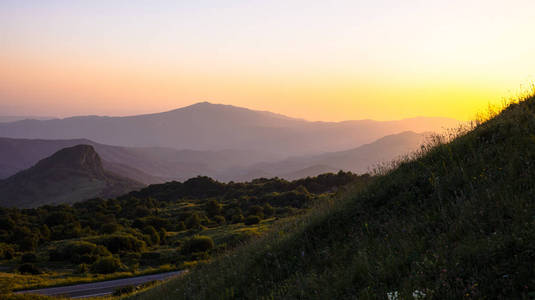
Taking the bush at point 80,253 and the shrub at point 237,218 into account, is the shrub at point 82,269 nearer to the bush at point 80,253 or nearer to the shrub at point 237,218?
the bush at point 80,253

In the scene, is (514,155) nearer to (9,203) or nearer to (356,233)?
(356,233)

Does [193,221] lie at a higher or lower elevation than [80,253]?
lower

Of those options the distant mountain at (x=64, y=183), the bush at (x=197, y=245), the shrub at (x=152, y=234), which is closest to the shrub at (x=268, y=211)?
the shrub at (x=152, y=234)

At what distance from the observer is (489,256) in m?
4.73

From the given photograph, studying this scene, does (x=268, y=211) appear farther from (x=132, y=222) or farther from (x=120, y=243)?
(x=120, y=243)

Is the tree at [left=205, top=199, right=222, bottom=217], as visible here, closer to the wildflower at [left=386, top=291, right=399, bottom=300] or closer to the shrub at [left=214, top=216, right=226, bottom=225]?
the shrub at [left=214, top=216, right=226, bottom=225]

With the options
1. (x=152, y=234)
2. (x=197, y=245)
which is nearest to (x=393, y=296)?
(x=197, y=245)

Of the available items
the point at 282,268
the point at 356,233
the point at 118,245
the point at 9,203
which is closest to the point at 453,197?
the point at 356,233

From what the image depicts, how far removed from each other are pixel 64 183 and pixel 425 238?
14040cm

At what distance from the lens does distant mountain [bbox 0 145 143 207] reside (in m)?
116

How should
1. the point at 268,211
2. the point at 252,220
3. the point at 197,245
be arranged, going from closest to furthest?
1. the point at 197,245
2. the point at 252,220
3. the point at 268,211

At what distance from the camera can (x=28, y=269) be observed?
27062mm

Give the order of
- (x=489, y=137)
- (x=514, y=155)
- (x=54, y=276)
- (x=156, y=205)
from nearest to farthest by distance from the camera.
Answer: (x=514, y=155), (x=489, y=137), (x=54, y=276), (x=156, y=205)

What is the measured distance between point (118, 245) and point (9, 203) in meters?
107
